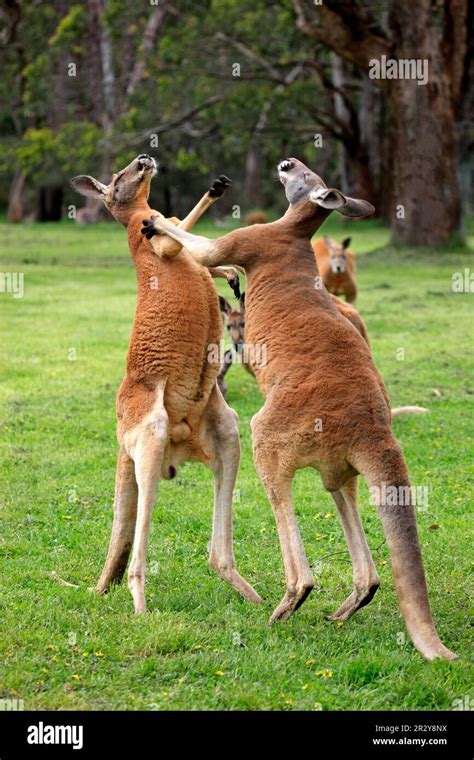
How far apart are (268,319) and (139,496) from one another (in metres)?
0.95

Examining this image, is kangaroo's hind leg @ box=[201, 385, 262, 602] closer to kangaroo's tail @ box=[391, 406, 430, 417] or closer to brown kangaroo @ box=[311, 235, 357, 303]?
kangaroo's tail @ box=[391, 406, 430, 417]

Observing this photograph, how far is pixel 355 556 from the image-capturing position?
15.9 feet

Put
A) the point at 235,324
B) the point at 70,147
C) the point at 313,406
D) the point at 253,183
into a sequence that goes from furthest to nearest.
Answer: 1. the point at 253,183
2. the point at 70,147
3. the point at 235,324
4. the point at 313,406

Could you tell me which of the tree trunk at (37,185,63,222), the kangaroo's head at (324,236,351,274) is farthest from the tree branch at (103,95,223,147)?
the kangaroo's head at (324,236,351,274)

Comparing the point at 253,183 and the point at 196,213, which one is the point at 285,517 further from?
the point at 253,183

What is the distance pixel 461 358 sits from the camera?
11.4 meters

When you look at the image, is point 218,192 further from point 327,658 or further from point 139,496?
point 327,658

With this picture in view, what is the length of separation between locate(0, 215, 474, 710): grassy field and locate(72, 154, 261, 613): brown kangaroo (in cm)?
31

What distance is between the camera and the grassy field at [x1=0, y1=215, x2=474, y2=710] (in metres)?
4.30

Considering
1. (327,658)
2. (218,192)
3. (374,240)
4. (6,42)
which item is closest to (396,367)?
(218,192)

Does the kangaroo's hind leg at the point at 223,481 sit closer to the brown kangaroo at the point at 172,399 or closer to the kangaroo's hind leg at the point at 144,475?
the brown kangaroo at the point at 172,399

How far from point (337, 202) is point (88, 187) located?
143 centimetres

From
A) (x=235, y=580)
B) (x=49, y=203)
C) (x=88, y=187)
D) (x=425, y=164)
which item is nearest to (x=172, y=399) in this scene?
(x=235, y=580)

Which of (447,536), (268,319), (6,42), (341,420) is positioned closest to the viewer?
(341,420)
